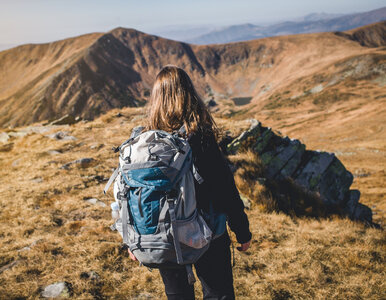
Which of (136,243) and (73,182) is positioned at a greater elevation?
(136,243)

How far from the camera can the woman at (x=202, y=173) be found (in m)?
2.20

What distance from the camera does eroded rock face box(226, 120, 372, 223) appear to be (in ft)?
33.4

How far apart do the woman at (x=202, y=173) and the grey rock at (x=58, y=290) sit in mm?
2598

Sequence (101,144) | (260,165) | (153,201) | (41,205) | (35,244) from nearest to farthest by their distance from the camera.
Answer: (153,201) < (35,244) < (41,205) < (260,165) < (101,144)

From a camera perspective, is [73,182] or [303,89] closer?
[73,182]

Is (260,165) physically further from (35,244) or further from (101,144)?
(101,144)

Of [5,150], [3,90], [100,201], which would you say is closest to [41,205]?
[100,201]

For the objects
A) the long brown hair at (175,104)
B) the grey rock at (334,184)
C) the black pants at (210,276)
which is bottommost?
the grey rock at (334,184)

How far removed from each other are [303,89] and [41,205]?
12903cm

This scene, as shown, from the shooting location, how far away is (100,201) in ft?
24.0

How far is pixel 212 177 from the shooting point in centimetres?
219

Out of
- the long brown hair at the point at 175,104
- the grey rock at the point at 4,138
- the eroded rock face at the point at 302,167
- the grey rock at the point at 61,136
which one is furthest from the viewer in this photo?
the grey rock at the point at 4,138

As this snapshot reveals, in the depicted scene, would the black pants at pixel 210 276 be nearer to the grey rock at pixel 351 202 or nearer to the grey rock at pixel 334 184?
the grey rock at pixel 334 184

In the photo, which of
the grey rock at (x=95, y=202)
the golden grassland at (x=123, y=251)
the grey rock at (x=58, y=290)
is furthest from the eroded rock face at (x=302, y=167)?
the grey rock at (x=58, y=290)
